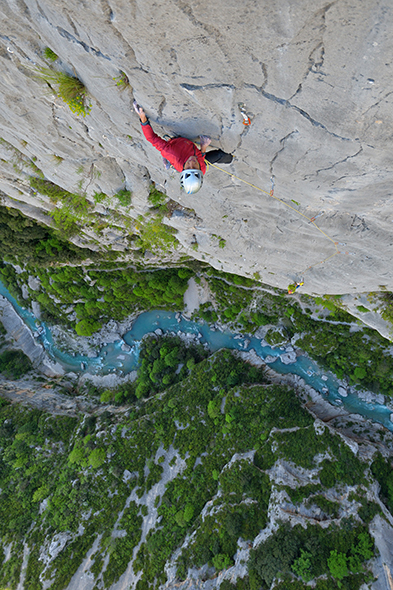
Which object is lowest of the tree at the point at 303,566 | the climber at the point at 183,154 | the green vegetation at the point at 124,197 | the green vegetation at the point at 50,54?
the tree at the point at 303,566

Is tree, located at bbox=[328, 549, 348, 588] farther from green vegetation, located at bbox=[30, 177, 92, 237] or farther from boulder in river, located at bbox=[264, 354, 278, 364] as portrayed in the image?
green vegetation, located at bbox=[30, 177, 92, 237]

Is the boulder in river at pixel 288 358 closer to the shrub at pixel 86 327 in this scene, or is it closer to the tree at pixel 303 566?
the tree at pixel 303 566

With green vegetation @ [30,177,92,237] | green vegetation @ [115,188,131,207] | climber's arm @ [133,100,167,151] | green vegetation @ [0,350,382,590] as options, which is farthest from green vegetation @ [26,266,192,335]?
climber's arm @ [133,100,167,151]

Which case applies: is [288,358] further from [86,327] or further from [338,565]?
[86,327]

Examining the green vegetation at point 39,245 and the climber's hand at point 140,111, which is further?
the green vegetation at point 39,245

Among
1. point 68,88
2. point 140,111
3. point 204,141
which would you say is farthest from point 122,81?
point 204,141

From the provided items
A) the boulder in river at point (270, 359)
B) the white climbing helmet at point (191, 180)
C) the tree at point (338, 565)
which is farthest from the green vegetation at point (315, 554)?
the white climbing helmet at point (191, 180)
